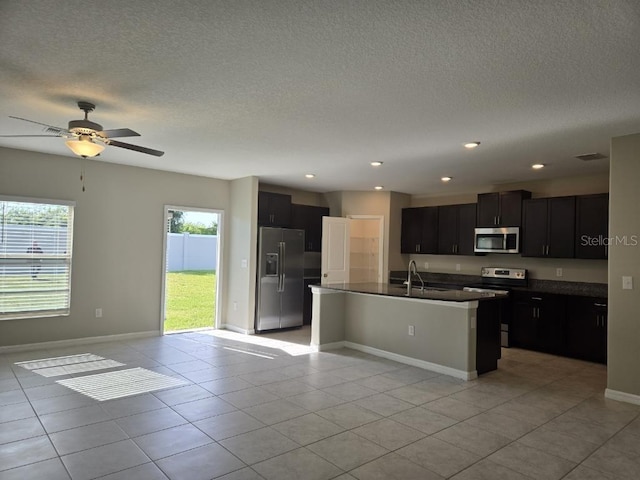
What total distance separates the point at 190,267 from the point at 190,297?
83 centimetres

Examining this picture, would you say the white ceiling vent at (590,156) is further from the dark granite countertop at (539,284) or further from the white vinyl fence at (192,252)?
the white vinyl fence at (192,252)

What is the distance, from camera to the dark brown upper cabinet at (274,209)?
7.20 metres

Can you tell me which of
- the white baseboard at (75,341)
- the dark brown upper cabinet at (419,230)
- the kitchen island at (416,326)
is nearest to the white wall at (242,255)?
the white baseboard at (75,341)

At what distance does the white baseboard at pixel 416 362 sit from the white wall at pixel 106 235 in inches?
124

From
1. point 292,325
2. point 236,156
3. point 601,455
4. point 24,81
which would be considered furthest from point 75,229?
point 601,455

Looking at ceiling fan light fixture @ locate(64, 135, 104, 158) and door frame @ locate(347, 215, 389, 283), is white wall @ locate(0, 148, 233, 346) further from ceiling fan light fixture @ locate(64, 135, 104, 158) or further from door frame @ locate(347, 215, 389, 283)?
door frame @ locate(347, 215, 389, 283)

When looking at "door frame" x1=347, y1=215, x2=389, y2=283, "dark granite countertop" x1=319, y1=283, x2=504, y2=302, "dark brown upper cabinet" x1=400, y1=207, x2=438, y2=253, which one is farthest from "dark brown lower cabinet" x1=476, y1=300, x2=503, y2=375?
"door frame" x1=347, y1=215, x2=389, y2=283

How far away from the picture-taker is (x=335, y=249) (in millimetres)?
7797

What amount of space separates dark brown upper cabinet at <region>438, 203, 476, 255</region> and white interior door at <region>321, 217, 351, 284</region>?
5.64 ft

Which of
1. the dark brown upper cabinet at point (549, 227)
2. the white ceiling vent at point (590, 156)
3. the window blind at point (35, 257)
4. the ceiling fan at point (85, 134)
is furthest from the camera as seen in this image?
the dark brown upper cabinet at point (549, 227)

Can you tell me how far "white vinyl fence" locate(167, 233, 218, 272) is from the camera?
731 centimetres

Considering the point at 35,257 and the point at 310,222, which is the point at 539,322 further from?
the point at 35,257

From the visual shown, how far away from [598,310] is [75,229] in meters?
6.98

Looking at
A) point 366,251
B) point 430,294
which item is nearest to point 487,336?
point 430,294
